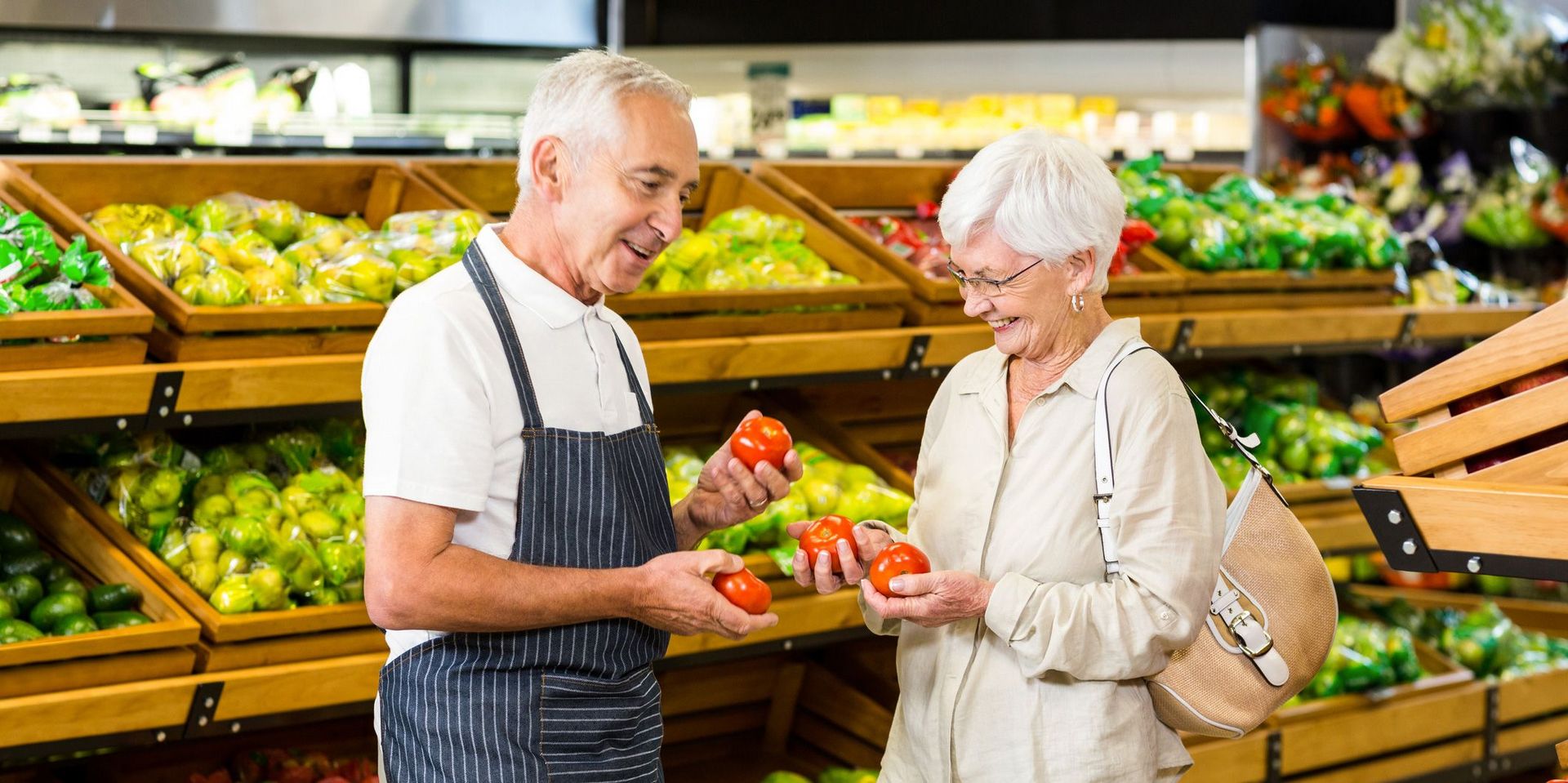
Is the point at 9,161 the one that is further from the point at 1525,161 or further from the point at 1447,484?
the point at 1525,161

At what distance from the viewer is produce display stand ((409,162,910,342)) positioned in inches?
126

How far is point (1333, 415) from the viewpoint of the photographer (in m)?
4.62

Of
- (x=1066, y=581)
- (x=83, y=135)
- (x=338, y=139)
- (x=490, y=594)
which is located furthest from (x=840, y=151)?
(x=490, y=594)

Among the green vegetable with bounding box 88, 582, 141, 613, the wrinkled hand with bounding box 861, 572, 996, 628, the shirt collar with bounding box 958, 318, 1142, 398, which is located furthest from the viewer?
the green vegetable with bounding box 88, 582, 141, 613

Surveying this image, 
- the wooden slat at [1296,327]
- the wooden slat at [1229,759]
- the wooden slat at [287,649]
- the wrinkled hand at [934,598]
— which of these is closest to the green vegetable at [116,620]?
the wooden slat at [287,649]

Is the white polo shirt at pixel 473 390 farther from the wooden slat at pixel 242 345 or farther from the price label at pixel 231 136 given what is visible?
the price label at pixel 231 136

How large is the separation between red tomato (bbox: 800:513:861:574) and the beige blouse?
0.17 metres

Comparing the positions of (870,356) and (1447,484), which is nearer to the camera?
(1447,484)

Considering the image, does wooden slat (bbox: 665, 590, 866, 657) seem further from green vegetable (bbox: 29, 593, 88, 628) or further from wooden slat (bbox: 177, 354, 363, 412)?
green vegetable (bbox: 29, 593, 88, 628)

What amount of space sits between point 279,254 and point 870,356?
126cm

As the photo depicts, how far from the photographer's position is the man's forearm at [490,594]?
1.75 meters

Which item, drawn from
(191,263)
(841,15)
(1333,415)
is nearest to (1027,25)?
(841,15)

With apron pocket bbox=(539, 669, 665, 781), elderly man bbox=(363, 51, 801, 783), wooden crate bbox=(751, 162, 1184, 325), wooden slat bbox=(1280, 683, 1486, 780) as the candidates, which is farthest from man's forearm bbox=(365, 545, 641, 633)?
wooden slat bbox=(1280, 683, 1486, 780)

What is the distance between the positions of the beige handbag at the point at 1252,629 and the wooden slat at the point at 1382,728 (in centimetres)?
186
